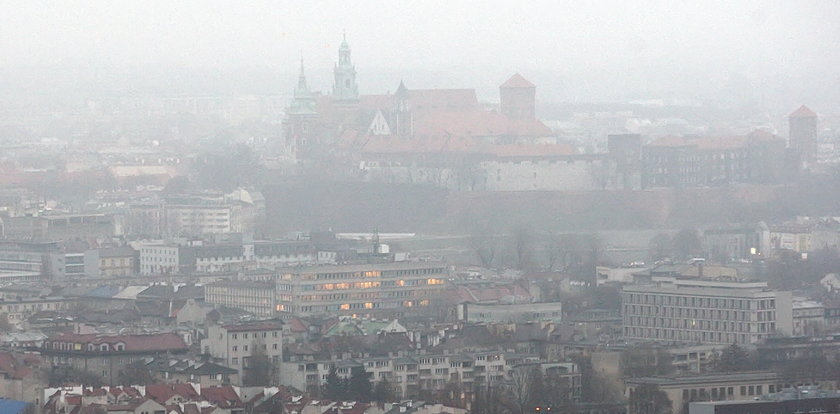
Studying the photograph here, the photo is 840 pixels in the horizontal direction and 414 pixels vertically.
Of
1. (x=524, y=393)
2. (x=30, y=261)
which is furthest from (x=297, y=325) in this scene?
(x=30, y=261)

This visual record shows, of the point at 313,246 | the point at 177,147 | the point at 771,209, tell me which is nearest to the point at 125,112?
the point at 177,147

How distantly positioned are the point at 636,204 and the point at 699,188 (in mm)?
2630

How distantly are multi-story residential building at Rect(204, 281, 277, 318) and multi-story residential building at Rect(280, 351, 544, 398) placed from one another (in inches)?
421

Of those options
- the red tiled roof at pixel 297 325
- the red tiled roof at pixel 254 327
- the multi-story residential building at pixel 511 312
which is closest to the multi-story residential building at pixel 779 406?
the red tiled roof at pixel 254 327

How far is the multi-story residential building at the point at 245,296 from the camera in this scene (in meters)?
53.2

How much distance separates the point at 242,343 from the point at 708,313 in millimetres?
9132

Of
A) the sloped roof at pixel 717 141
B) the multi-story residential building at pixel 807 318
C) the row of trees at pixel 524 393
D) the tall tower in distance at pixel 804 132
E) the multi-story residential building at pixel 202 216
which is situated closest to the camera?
the row of trees at pixel 524 393

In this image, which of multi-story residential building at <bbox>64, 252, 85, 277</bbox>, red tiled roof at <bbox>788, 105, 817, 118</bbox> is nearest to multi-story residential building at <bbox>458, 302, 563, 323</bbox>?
multi-story residential building at <bbox>64, 252, 85, 277</bbox>

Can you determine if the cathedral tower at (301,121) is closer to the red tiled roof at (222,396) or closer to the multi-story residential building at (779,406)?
the red tiled roof at (222,396)

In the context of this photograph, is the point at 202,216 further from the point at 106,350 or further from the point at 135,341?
the point at 106,350

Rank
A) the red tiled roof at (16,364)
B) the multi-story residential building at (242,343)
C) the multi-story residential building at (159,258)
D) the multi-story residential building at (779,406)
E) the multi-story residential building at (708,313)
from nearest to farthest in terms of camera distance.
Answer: the multi-story residential building at (779,406)
the red tiled roof at (16,364)
the multi-story residential building at (242,343)
the multi-story residential building at (708,313)
the multi-story residential building at (159,258)

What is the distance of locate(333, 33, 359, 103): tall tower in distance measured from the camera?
309 feet

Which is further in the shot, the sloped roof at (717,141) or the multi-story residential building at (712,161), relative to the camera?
the sloped roof at (717,141)

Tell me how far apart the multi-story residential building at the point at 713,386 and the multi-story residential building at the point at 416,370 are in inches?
76.7
